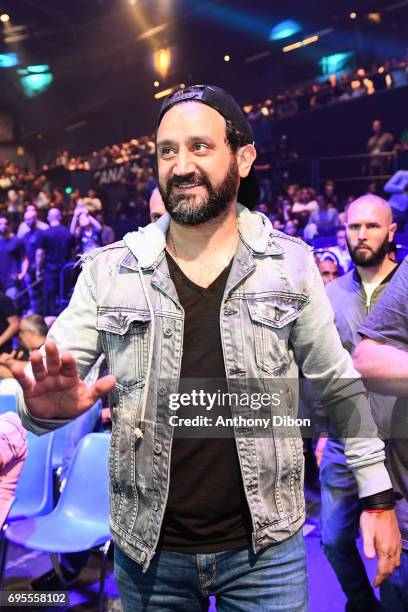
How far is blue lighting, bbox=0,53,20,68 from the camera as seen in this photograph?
21.8 metres

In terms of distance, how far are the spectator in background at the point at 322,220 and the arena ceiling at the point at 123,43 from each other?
35.5 feet

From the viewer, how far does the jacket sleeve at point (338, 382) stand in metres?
1.78

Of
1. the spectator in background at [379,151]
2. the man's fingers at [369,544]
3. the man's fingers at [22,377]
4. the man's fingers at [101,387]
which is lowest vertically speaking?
the man's fingers at [369,544]

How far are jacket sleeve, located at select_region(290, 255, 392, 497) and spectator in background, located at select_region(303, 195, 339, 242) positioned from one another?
7913 millimetres

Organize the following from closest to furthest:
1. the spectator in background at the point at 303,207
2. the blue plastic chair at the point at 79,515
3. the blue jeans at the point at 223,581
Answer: the blue jeans at the point at 223,581
the blue plastic chair at the point at 79,515
the spectator in background at the point at 303,207

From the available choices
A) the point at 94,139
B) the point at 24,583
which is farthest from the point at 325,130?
the point at 24,583

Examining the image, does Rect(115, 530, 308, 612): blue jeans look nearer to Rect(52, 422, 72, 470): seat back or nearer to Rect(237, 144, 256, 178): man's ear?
Rect(237, 144, 256, 178): man's ear

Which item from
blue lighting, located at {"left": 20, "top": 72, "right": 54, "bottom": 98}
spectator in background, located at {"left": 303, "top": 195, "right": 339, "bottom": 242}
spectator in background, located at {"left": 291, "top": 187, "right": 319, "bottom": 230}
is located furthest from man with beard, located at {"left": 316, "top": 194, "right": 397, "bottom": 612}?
blue lighting, located at {"left": 20, "top": 72, "right": 54, "bottom": 98}

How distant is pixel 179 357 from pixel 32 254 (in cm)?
908

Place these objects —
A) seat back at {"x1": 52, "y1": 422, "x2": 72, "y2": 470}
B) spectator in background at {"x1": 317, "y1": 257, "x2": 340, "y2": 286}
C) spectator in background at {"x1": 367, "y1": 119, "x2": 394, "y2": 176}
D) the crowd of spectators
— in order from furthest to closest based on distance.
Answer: the crowd of spectators, spectator in background at {"x1": 367, "y1": 119, "x2": 394, "y2": 176}, spectator in background at {"x1": 317, "y1": 257, "x2": 340, "y2": 286}, seat back at {"x1": 52, "y1": 422, "x2": 72, "y2": 470}

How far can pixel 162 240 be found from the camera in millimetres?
1840

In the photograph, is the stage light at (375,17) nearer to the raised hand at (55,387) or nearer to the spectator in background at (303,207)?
the spectator in background at (303,207)

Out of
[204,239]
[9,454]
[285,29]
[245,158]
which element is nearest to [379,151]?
[285,29]

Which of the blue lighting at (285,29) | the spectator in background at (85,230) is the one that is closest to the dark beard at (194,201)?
the spectator in background at (85,230)
